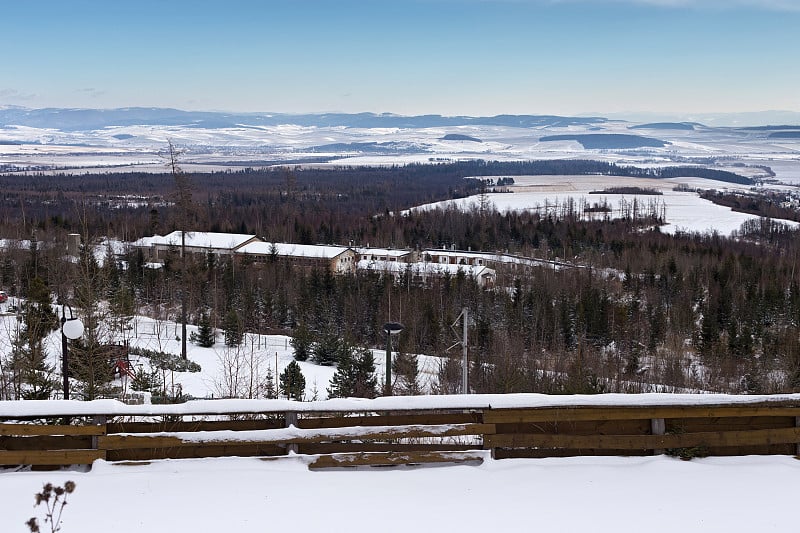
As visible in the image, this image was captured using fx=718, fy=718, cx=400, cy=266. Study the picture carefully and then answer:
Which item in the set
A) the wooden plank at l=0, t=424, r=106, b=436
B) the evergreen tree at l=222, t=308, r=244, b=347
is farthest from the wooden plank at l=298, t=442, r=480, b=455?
the evergreen tree at l=222, t=308, r=244, b=347

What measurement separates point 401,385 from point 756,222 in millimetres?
68797

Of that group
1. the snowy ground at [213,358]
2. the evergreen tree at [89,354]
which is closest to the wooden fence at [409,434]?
the evergreen tree at [89,354]

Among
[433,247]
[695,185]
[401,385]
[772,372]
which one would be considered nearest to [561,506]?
[401,385]

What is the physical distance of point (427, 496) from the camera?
17.4 feet

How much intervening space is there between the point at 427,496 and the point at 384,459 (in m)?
0.56

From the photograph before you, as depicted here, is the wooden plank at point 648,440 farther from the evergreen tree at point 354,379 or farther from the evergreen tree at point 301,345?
the evergreen tree at point 301,345

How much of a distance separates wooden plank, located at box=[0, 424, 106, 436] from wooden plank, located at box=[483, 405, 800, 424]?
3058 mm

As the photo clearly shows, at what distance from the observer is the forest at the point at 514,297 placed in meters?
28.0

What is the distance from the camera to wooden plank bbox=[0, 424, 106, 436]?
17.8 feet

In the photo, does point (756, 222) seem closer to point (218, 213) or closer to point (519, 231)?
point (519, 231)

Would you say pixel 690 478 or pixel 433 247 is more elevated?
pixel 690 478

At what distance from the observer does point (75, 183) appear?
12231 cm

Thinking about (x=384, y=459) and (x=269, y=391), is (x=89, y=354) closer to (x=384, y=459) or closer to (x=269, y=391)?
(x=269, y=391)

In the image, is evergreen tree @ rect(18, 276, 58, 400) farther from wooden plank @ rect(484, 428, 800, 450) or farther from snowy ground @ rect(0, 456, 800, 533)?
wooden plank @ rect(484, 428, 800, 450)
